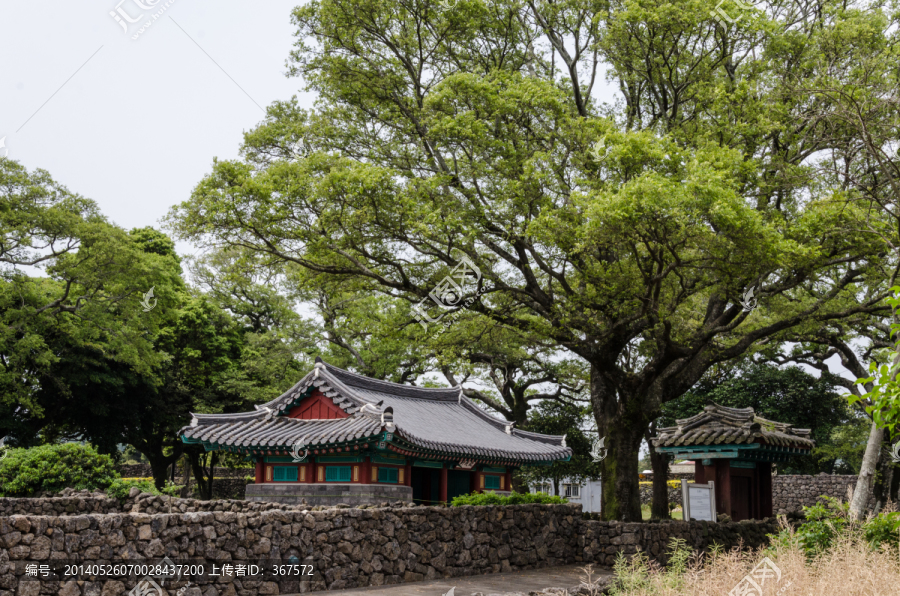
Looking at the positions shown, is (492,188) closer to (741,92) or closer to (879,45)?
(741,92)

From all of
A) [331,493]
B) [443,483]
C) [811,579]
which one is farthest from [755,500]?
[811,579]

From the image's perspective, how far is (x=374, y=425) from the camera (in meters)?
15.2

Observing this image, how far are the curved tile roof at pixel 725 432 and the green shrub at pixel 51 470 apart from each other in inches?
599

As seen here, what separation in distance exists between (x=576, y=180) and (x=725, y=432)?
8.15 m

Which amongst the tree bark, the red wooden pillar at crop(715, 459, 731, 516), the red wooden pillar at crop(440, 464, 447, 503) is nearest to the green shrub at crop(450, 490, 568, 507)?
the red wooden pillar at crop(440, 464, 447, 503)

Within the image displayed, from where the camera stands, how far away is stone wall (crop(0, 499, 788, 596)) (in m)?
8.40

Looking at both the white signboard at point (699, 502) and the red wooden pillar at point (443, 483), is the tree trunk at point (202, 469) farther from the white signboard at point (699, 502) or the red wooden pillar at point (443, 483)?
the white signboard at point (699, 502)

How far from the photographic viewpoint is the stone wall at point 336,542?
8.40 metres

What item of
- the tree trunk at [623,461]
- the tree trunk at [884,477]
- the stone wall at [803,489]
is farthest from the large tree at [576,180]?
the stone wall at [803,489]

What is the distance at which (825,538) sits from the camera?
8.93 metres

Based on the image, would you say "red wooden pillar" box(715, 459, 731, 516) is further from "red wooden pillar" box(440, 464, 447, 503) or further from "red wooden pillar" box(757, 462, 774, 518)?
"red wooden pillar" box(440, 464, 447, 503)

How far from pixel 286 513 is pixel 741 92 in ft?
40.3

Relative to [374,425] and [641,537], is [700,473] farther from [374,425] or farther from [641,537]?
[374,425]

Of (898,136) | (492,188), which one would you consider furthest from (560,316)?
(898,136)
